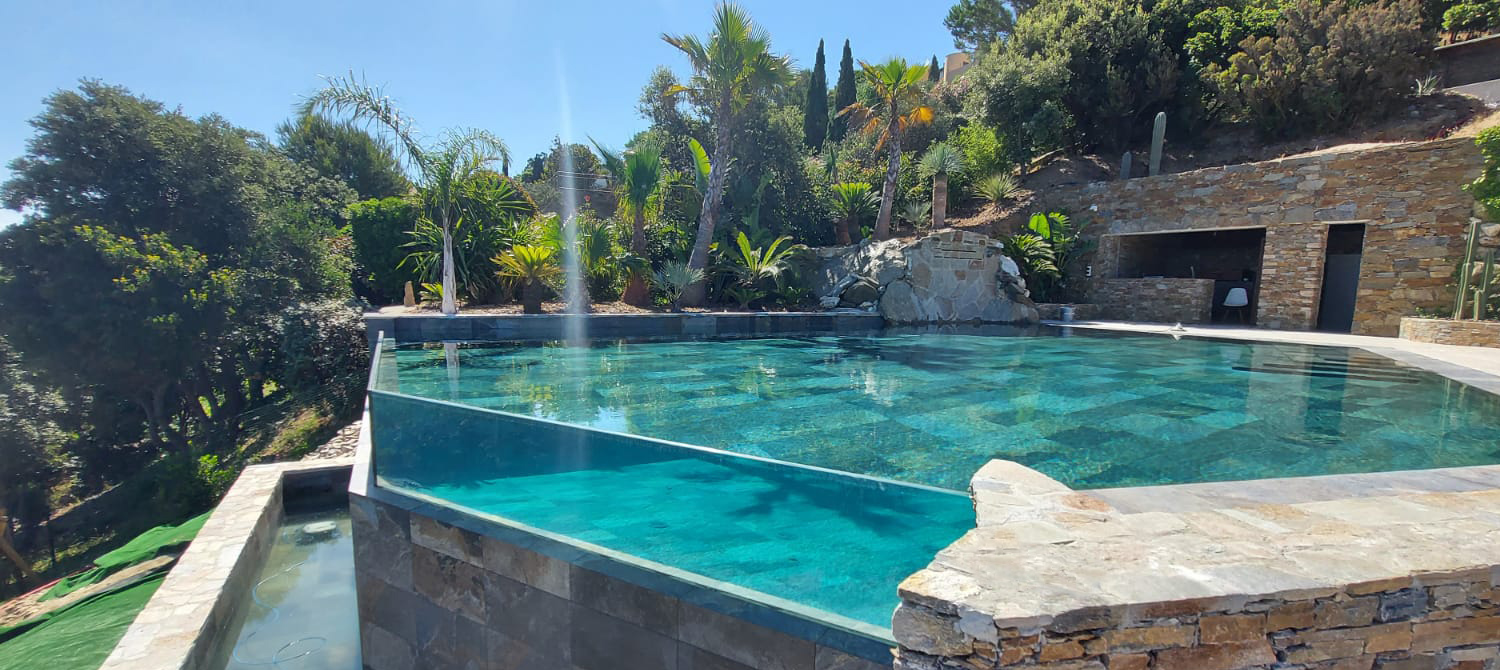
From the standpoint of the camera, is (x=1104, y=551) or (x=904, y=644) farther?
(x=1104, y=551)

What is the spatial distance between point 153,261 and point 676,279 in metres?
10.7

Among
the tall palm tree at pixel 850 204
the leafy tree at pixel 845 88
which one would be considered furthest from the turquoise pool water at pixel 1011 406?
the leafy tree at pixel 845 88

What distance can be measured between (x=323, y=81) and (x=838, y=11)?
470 inches

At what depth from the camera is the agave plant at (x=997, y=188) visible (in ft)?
57.0

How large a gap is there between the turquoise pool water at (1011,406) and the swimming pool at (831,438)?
0.12ft

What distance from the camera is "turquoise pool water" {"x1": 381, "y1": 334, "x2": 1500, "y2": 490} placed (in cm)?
406

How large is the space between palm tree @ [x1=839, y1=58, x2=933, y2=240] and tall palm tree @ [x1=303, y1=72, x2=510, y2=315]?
8474 mm

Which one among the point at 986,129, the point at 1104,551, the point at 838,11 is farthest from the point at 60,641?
the point at 986,129

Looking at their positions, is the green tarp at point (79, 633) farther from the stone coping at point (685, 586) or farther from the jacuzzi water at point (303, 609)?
the stone coping at point (685, 586)

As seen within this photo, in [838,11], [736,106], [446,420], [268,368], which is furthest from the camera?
[838,11]

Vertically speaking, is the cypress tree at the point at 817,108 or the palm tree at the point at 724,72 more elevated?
the cypress tree at the point at 817,108

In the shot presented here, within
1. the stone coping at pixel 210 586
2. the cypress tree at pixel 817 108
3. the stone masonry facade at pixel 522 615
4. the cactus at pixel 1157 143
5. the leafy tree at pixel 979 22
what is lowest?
the stone coping at pixel 210 586

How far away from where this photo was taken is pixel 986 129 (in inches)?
762

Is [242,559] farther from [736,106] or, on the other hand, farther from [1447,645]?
[736,106]
